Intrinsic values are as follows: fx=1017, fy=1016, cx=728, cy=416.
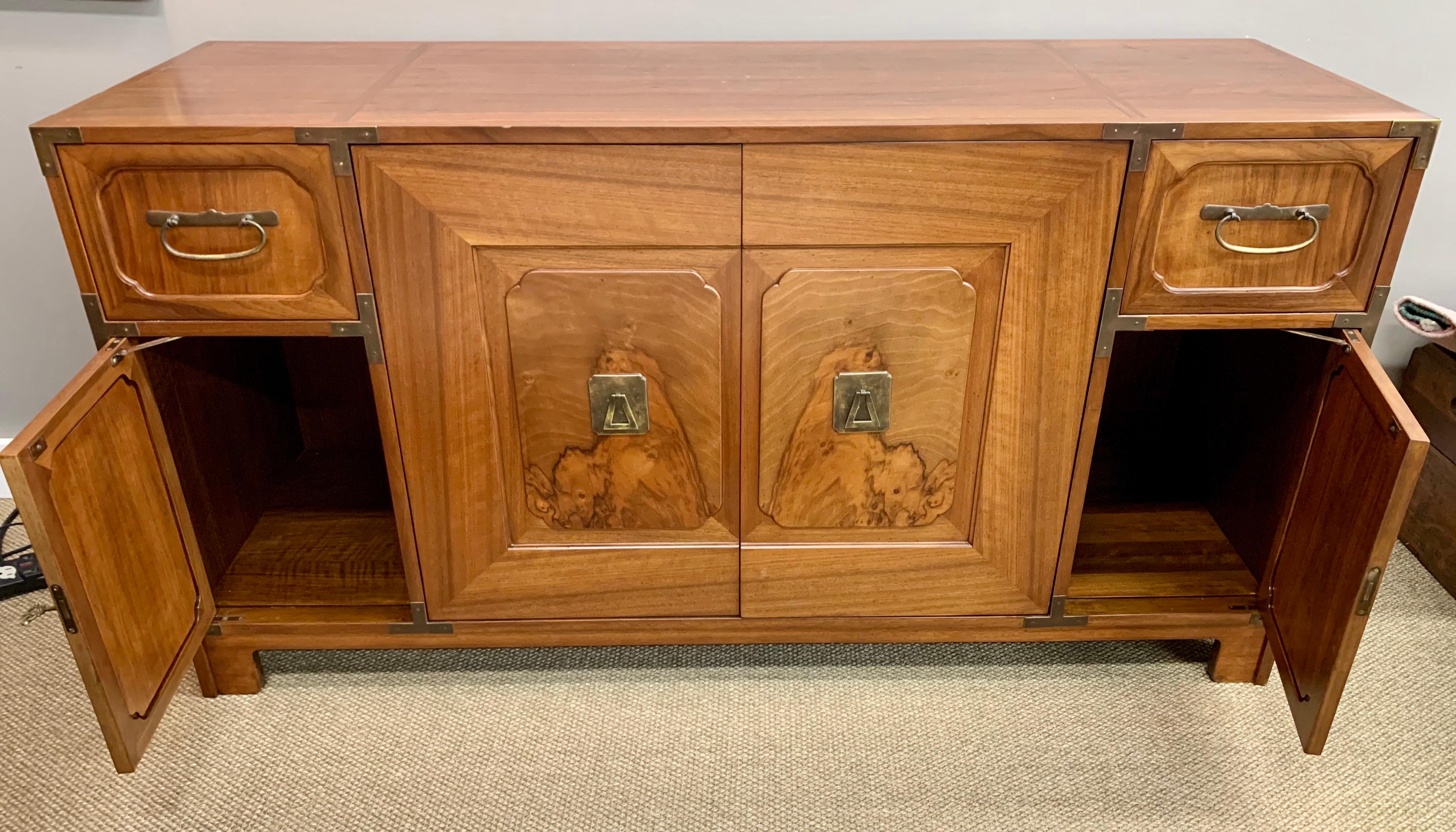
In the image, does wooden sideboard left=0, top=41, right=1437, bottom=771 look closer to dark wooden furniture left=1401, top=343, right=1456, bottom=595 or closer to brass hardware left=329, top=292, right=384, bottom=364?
brass hardware left=329, top=292, right=384, bottom=364

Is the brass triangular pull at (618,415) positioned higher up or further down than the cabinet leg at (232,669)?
higher up

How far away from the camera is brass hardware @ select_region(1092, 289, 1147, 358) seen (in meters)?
1.14

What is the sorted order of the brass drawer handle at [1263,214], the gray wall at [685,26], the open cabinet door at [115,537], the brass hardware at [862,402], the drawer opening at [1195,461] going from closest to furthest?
the open cabinet door at [115,537]
the brass drawer handle at [1263,214]
the brass hardware at [862,402]
the drawer opening at [1195,461]
the gray wall at [685,26]

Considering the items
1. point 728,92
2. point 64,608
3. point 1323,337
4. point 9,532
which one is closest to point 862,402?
point 728,92

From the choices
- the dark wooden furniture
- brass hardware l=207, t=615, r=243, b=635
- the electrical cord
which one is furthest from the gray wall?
brass hardware l=207, t=615, r=243, b=635

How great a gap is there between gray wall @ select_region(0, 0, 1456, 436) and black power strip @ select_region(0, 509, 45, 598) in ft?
2.20

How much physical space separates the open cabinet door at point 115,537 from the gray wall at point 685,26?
58cm

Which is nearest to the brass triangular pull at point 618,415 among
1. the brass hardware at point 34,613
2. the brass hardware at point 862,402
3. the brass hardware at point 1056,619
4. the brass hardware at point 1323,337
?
the brass hardware at point 862,402

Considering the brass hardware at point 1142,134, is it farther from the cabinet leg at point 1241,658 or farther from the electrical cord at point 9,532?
the electrical cord at point 9,532

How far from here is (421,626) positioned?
135 cm

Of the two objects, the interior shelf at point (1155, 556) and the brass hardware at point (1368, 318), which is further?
the interior shelf at point (1155, 556)

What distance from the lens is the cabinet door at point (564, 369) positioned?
108cm

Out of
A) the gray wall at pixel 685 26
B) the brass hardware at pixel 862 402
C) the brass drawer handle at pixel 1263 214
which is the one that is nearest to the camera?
the brass drawer handle at pixel 1263 214

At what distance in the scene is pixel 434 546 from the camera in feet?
4.25
